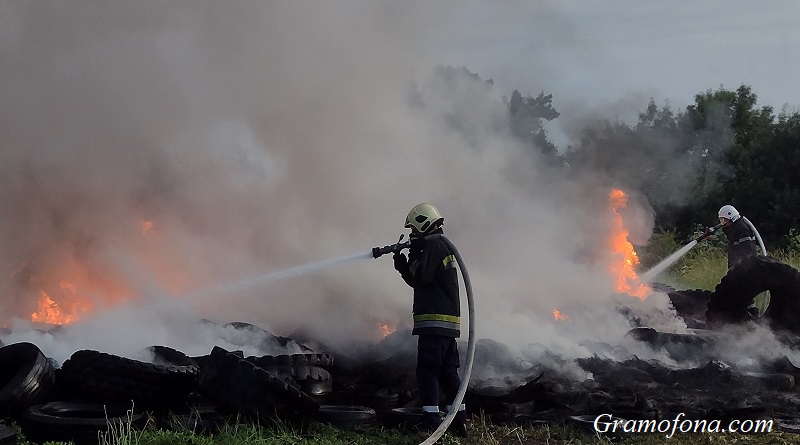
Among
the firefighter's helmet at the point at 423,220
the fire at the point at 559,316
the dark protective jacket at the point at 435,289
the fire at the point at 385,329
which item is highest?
the fire at the point at 559,316

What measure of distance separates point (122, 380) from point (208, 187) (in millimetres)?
5485

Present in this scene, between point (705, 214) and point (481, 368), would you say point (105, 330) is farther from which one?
point (705, 214)

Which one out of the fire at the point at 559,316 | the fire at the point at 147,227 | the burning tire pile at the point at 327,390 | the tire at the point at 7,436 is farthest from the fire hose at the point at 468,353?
the fire at the point at 559,316

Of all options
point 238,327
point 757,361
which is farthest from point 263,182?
point 757,361

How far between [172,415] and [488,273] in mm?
8458

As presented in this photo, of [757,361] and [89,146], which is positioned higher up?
[89,146]

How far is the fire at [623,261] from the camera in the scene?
53.3 ft

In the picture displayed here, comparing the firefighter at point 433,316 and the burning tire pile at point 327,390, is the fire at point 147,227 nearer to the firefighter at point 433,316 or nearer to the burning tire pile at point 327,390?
the burning tire pile at point 327,390

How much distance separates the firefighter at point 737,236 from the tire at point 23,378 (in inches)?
478

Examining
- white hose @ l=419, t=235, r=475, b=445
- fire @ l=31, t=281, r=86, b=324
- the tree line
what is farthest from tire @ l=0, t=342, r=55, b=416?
the tree line

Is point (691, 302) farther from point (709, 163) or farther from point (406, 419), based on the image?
→ point (709, 163)

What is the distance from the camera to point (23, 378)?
21.3ft

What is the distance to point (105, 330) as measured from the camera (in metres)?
8.45

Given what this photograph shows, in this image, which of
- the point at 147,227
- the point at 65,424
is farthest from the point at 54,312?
the point at 65,424
